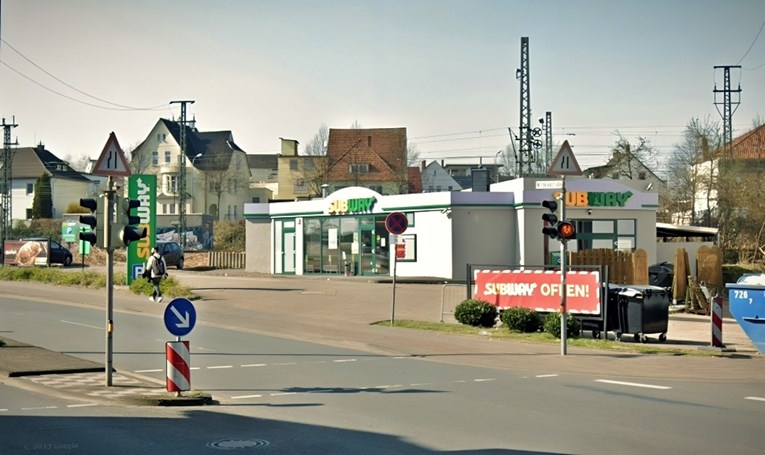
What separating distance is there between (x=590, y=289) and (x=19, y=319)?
1646cm

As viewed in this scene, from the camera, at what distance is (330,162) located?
290ft

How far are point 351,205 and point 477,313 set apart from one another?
23980mm

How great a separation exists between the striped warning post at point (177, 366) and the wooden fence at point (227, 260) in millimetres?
45658

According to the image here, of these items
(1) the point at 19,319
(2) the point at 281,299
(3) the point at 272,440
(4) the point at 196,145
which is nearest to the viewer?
(3) the point at 272,440

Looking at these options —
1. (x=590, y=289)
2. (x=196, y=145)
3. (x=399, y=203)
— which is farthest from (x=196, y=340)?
(x=196, y=145)

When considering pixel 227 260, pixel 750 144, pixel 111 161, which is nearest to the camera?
pixel 111 161

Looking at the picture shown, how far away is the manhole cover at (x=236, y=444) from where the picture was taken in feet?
32.9

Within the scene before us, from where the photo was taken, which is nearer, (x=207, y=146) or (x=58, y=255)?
(x=58, y=255)

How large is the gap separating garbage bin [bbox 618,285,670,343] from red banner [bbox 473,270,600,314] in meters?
0.67

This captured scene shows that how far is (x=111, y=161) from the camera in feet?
50.0

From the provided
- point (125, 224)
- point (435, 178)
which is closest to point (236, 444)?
point (125, 224)

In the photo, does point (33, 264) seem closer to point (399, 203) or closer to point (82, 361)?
point (399, 203)

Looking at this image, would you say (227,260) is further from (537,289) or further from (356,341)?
(356,341)

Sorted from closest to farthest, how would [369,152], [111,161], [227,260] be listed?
[111,161]
[227,260]
[369,152]
